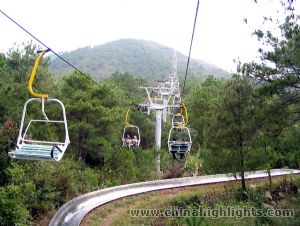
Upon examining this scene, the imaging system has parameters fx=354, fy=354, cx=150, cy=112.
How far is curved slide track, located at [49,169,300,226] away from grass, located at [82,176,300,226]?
407 mm

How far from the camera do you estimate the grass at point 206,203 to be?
11891 millimetres

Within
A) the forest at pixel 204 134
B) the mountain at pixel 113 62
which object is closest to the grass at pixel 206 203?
the forest at pixel 204 134

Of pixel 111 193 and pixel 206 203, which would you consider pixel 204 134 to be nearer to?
pixel 206 203

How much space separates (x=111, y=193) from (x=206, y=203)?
4.24 m

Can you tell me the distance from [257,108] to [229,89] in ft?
5.61

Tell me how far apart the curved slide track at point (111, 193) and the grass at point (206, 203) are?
1.33 feet

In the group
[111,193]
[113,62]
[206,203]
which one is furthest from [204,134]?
[113,62]

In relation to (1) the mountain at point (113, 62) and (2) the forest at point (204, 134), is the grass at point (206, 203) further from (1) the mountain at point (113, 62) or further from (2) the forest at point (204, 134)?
(1) the mountain at point (113, 62)

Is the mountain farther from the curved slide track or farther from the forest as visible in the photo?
the curved slide track

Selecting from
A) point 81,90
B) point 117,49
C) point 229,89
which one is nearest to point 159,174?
point 81,90

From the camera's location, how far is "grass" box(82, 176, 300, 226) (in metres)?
11.9

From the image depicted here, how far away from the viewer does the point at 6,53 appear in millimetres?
26109

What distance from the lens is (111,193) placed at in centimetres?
1582

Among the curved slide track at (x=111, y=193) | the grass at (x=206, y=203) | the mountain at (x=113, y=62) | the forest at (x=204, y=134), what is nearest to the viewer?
the forest at (x=204, y=134)
